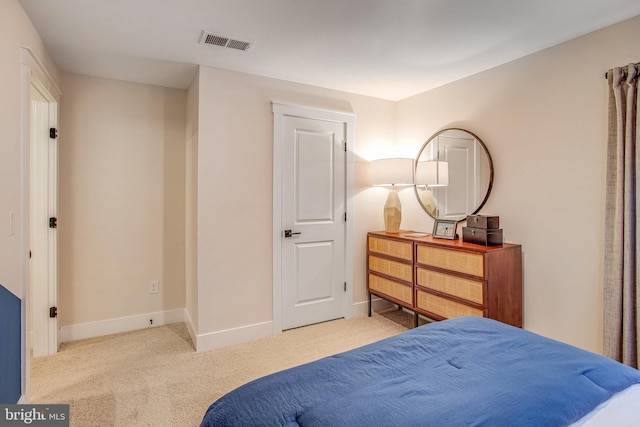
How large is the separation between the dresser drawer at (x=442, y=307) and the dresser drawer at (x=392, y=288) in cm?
11

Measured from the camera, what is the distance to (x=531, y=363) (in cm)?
130

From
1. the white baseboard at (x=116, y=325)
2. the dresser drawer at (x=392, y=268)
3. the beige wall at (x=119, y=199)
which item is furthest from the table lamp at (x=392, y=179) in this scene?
the white baseboard at (x=116, y=325)

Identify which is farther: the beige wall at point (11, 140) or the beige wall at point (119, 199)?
the beige wall at point (119, 199)

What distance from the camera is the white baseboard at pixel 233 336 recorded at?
2916 mm

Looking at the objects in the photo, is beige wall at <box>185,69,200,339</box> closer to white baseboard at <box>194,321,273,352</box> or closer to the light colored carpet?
white baseboard at <box>194,321,273,352</box>

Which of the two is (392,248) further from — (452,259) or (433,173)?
(433,173)

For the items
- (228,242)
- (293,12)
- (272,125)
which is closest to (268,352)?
(228,242)

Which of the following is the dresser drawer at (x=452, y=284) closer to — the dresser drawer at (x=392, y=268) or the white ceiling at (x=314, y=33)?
the dresser drawer at (x=392, y=268)

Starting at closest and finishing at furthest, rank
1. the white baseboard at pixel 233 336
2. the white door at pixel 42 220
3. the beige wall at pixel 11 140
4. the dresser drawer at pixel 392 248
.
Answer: the beige wall at pixel 11 140, the white door at pixel 42 220, the white baseboard at pixel 233 336, the dresser drawer at pixel 392 248

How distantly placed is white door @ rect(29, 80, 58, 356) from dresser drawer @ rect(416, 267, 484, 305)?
3239 millimetres

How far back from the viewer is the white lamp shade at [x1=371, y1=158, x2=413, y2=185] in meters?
3.42

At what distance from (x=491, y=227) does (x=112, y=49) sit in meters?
3.29

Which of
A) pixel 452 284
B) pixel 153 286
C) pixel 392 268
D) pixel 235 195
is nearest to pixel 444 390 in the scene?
pixel 452 284

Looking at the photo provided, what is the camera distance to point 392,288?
3.40 metres
